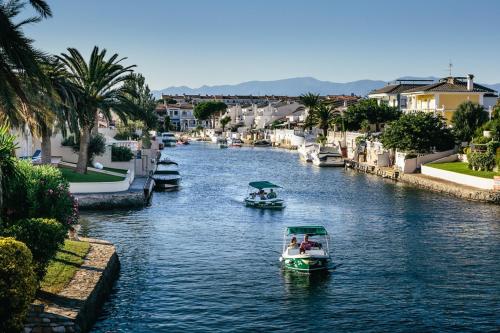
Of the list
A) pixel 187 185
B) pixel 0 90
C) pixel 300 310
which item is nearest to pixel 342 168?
pixel 187 185

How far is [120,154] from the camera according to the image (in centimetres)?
7319

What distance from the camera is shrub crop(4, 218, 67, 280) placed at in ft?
79.9

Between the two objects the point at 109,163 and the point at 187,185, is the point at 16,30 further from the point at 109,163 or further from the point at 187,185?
the point at 187,185

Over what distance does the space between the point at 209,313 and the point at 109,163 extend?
1825 inches

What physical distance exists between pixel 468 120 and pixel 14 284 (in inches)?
3090

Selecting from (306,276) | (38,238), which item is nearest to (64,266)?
(38,238)

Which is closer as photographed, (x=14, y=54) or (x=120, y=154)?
(x=14, y=54)

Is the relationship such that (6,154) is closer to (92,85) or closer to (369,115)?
(92,85)

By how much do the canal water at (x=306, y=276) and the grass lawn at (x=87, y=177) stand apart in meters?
4.95

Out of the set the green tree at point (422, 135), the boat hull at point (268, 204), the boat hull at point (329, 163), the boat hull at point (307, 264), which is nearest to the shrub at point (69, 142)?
the boat hull at point (268, 204)

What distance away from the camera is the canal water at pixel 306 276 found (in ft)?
89.9

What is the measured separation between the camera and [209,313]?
28.1 metres

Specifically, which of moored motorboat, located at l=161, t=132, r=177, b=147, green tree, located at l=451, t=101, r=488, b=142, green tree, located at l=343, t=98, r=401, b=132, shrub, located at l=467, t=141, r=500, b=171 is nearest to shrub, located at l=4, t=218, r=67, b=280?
shrub, located at l=467, t=141, r=500, b=171

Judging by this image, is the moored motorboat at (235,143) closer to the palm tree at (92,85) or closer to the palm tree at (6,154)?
the palm tree at (92,85)
